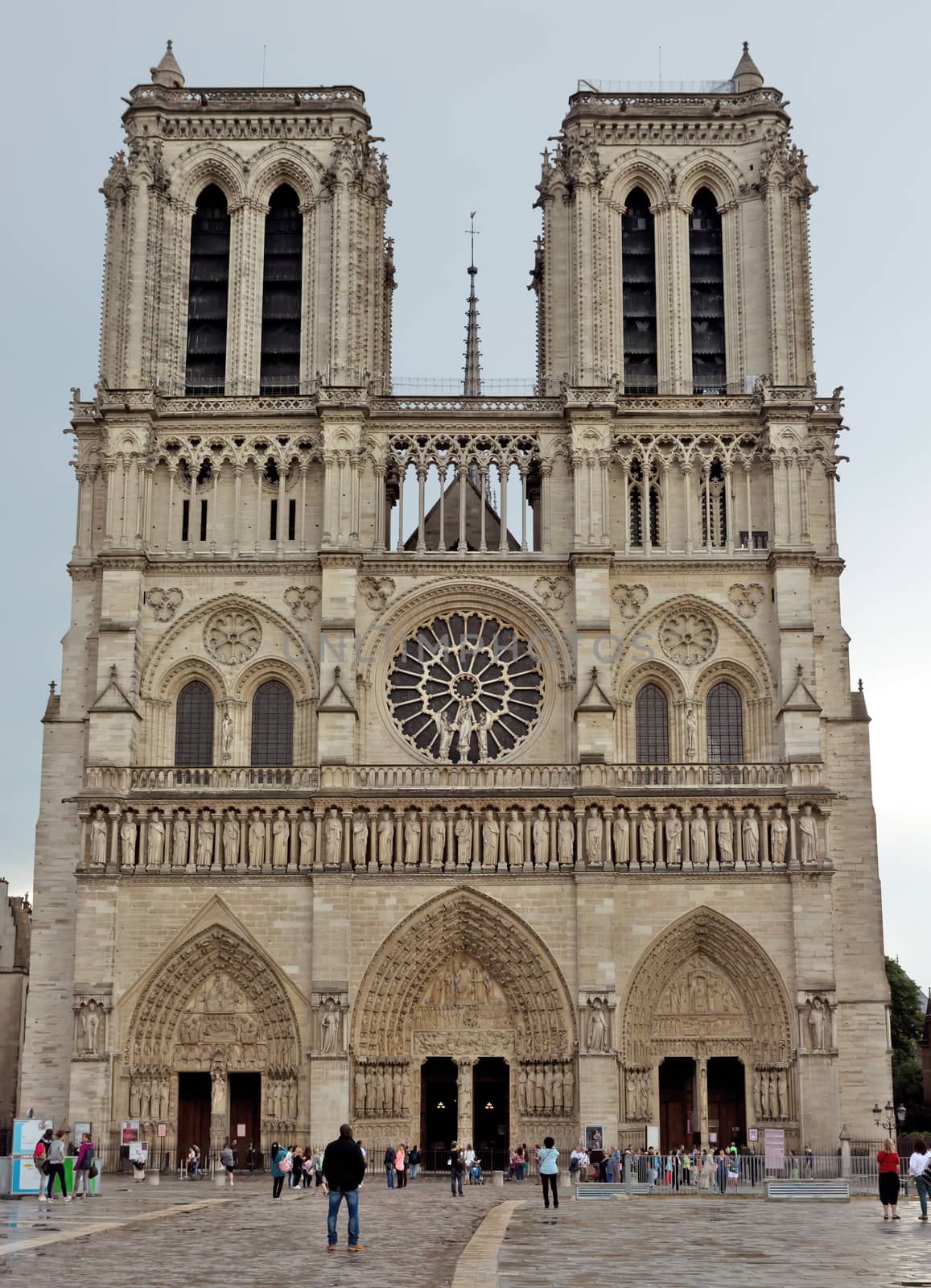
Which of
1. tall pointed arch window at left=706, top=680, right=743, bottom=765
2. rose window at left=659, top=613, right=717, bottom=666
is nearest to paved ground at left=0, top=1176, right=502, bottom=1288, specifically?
tall pointed arch window at left=706, top=680, right=743, bottom=765

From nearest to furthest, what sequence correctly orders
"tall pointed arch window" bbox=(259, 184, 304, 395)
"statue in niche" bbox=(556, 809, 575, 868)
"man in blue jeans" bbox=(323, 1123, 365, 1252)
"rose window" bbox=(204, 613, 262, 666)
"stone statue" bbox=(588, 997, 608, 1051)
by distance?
1. "man in blue jeans" bbox=(323, 1123, 365, 1252)
2. "stone statue" bbox=(588, 997, 608, 1051)
3. "statue in niche" bbox=(556, 809, 575, 868)
4. "rose window" bbox=(204, 613, 262, 666)
5. "tall pointed arch window" bbox=(259, 184, 304, 395)

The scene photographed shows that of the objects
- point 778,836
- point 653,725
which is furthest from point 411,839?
point 778,836

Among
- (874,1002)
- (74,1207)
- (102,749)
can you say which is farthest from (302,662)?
(74,1207)

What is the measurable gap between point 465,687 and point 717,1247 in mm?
24457

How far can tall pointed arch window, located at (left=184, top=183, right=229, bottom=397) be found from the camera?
46438mm

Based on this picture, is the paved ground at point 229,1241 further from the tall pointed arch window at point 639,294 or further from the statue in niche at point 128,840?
the tall pointed arch window at point 639,294

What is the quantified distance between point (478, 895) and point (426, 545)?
999 cm

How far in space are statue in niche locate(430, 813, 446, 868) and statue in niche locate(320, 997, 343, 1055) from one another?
3.91 meters

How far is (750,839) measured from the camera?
41281 millimetres

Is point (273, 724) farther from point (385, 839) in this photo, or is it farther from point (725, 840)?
point (725, 840)

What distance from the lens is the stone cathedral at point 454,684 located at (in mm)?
40656

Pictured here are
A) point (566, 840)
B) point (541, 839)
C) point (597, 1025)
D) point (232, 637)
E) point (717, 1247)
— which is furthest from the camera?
point (232, 637)

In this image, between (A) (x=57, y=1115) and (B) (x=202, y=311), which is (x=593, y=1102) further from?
(B) (x=202, y=311)

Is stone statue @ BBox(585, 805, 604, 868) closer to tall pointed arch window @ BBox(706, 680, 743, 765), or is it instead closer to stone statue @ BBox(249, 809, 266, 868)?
tall pointed arch window @ BBox(706, 680, 743, 765)
